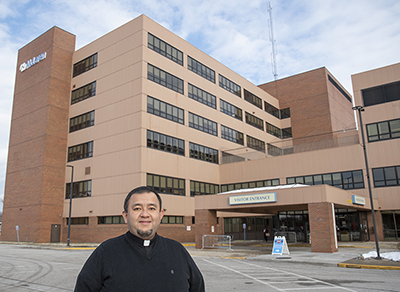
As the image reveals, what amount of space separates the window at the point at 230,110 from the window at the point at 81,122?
16643 millimetres

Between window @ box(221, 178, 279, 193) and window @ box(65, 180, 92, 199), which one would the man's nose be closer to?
window @ box(65, 180, 92, 199)

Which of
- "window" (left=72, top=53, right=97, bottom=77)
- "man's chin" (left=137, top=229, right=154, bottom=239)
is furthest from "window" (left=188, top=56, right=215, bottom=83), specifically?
"man's chin" (left=137, top=229, right=154, bottom=239)

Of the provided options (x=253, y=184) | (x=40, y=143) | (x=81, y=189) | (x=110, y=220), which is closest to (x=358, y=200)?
(x=253, y=184)

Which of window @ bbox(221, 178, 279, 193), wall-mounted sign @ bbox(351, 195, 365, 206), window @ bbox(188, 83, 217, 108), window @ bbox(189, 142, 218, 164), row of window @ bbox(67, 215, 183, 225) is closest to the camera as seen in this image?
wall-mounted sign @ bbox(351, 195, 365, 206)

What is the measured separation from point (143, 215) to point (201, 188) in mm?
38864

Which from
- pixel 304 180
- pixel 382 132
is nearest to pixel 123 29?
pixel 304 180

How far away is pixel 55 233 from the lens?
3953 centimetres

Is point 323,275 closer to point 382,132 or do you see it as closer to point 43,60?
point 382,132

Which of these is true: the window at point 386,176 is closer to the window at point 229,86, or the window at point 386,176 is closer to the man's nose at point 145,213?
the window at point 229,86

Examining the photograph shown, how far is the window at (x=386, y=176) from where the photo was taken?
1323 inches

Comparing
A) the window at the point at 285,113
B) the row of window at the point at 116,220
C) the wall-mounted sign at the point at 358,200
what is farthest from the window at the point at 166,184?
the window at the point at 285,113

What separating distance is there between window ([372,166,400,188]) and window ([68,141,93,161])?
98.1 ft

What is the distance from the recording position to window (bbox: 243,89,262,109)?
53088 millimetres

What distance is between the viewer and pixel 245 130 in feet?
167
